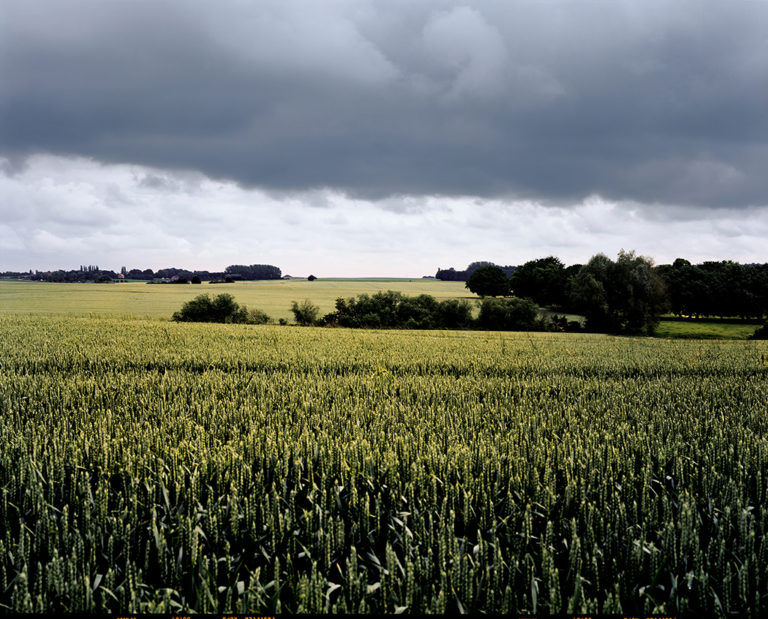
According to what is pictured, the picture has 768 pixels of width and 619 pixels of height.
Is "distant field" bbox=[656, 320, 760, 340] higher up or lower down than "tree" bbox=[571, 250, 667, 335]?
lower down

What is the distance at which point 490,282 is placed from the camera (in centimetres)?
9325

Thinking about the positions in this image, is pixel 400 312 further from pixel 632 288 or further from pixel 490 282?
pixel 490 282

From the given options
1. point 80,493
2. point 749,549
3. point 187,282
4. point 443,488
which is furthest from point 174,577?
point 187,282

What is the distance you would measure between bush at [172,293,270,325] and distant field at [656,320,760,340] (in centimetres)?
5229

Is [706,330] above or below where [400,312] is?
below

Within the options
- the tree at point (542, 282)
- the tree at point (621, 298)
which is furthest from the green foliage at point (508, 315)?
the tree at point (542, 282)

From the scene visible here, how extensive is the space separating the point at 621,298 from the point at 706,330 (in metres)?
12.8

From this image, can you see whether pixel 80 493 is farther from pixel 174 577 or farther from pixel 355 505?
pixel 355 505

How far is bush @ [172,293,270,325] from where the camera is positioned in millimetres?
55031

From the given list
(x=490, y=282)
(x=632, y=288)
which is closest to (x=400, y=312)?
(x=632, y=288)

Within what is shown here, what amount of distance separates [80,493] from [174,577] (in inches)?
81.5

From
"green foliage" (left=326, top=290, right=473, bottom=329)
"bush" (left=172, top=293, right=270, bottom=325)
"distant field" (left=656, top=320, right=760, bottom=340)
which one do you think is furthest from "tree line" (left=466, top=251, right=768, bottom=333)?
"bush" (left=172, top=293, right=270, bottom=325)

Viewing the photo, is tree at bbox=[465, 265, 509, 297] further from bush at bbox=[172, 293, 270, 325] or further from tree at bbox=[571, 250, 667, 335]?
bush at bbox=[172, 293, 270, 325]

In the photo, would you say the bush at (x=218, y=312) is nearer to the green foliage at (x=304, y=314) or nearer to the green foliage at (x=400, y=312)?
the green foliage at (x=304, y=314)
